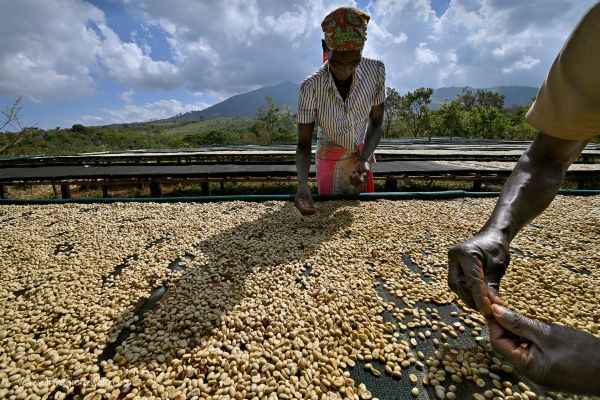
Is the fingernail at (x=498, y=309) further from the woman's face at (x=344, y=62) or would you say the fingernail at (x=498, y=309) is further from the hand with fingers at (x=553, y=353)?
the woman's face at (x=344, y=62)

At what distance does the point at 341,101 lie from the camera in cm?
252

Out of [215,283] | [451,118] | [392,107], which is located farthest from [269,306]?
[392,107]

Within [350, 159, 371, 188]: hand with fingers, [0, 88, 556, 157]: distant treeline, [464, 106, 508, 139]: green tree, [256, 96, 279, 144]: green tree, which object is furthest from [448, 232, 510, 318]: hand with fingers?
[464, 106, 508, 139]: green tree

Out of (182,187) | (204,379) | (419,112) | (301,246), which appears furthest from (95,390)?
(419,112)

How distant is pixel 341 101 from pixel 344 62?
335 millimetres

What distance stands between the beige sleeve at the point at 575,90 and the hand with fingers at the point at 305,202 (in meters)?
1.45

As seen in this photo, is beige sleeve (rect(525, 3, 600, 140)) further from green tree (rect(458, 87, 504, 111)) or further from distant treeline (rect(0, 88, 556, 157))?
green tree (rect(458, 87, 504, 111))

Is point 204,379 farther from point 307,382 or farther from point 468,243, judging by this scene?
point 468,243

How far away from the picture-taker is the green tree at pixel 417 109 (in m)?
29.0

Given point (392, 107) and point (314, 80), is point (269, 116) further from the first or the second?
point (314, 80)

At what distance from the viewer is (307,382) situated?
114cm

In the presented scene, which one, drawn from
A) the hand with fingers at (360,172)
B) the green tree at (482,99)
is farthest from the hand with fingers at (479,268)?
the green tree at (482,99)

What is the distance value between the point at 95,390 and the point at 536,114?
1.97 meters

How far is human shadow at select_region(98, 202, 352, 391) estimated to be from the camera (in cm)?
129
